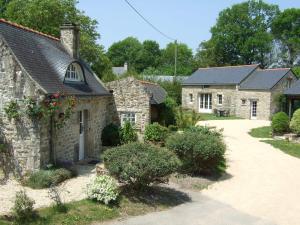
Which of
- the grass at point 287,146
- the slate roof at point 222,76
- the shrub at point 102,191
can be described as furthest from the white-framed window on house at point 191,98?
the shrub at point 102,191

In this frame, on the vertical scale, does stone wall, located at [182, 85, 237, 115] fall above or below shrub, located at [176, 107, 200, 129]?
above

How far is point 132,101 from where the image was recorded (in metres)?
20.0

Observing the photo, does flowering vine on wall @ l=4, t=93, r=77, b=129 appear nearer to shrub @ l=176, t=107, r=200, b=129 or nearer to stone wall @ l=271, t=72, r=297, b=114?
shrub @ l=176, t=107, r=200, b=129

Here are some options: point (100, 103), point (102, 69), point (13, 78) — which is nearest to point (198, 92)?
point (102, 69)

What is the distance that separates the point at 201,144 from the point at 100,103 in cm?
618

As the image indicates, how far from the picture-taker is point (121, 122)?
802 inches

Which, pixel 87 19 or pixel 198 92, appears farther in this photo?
pixel 198 92

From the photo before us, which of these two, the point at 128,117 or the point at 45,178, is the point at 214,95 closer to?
the point at 128,117

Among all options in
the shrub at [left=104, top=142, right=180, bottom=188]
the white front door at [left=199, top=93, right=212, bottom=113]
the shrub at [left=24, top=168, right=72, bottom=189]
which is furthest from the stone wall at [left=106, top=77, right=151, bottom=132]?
the white front door at [left=199, top=93, right=212, bottom=113]

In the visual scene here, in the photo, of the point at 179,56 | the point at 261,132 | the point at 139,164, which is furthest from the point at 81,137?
the point at 179,56

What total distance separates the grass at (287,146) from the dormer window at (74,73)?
11376 mm

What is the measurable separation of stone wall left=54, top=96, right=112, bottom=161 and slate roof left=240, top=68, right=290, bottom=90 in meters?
20.1

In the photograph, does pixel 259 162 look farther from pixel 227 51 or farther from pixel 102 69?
pixel 227 51

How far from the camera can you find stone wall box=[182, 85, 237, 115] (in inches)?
1529
